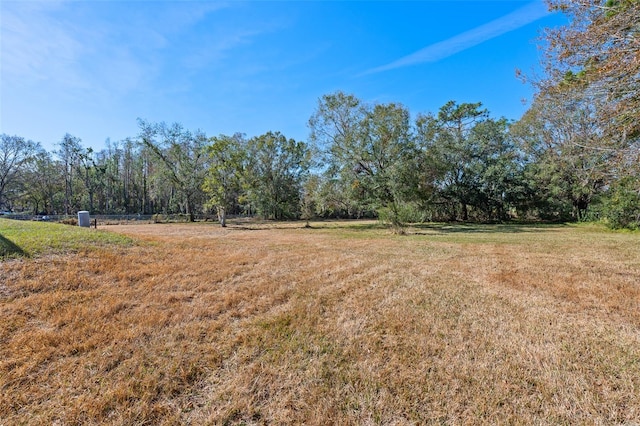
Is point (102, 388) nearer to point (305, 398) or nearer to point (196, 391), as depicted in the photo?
point (196, 391)

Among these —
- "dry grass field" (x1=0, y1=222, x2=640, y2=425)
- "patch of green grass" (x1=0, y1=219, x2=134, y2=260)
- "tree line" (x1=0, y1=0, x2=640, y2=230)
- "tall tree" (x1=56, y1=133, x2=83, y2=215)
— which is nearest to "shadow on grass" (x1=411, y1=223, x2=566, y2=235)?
"tree line" (x1=0, y1=0, x2=640, y2=230)

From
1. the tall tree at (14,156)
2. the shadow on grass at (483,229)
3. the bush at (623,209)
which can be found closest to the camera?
the bush at (623,209)

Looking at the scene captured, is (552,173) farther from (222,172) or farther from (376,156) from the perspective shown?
(222,172)

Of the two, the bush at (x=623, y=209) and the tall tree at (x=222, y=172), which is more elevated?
the tall tree at (x=222, y=172)

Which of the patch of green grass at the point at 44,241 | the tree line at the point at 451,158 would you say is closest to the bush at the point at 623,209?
the tree line at the point at 451,158

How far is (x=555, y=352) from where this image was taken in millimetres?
2559

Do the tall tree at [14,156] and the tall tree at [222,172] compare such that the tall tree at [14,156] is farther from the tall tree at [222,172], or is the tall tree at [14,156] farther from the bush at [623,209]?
the bush at [623,209]

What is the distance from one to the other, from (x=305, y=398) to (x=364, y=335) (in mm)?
1139

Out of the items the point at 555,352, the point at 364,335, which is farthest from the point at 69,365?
the point at 555,352

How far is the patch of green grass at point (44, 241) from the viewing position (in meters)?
4.76

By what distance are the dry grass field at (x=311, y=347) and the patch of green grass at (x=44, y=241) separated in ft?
1.31

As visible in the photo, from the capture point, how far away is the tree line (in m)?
5.70

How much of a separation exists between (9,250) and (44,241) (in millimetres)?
885

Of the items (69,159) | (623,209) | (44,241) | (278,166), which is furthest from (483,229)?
(69,159)
